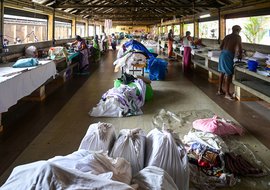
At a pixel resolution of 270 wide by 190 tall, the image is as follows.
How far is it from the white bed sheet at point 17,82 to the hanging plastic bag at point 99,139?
1.77 metres

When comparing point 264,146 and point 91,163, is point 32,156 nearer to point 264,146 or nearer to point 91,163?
point 91,163

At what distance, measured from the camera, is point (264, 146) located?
3676 millimetres

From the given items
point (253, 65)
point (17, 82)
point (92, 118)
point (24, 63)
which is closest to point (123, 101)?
point (92, 118)

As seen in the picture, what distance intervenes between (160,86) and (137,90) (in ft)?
6.87

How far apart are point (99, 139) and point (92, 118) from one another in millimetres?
2359

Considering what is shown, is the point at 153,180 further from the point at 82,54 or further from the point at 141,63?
the point at 82,54

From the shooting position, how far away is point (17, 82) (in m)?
4.45

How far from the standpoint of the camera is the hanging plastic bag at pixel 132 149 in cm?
228

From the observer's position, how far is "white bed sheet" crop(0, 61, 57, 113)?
3921 mm

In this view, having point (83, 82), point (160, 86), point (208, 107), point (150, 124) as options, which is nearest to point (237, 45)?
point (208, 107)

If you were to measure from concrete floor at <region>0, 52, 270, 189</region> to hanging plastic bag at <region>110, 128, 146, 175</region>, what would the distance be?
1217mm

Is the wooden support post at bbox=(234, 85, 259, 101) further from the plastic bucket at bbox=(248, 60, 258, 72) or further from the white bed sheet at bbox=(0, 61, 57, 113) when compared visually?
the white bed sheet at bbox=(0, 61, 57, 113)

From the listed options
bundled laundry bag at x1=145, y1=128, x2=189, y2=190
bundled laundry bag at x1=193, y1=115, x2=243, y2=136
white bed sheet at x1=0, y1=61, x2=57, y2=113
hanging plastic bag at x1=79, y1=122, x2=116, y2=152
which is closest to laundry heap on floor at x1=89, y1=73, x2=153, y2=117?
white bed sheet at x1=0, y1=61, x2=57, y2=113

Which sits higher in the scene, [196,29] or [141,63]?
[196,29]
